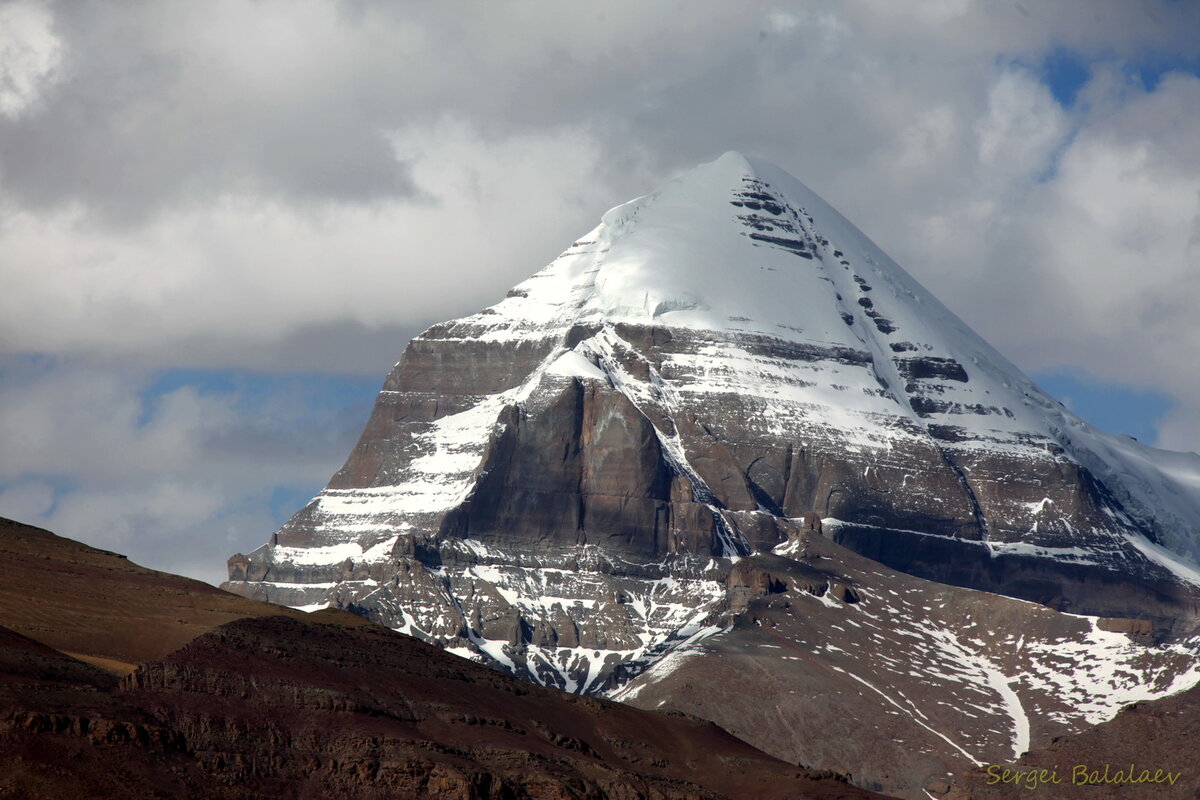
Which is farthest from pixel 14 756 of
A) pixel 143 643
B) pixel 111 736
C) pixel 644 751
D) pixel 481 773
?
pixel 644 751

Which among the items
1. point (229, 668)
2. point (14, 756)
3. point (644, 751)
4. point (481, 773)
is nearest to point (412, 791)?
point (481, 773)

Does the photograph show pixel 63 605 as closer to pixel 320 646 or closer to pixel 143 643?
pixel 143 643

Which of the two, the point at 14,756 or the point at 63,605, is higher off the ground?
the point at 63,605

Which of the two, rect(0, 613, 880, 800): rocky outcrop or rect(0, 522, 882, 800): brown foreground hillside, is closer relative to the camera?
rect(0, 613, 880, 800): rocky outcrop

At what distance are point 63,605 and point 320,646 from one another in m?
27.8

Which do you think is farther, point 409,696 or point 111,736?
point 409,696

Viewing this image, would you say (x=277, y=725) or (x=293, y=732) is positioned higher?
(x=277, y=725)

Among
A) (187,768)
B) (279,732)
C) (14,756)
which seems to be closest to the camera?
(14,756)

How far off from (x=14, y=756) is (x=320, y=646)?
1778 inches

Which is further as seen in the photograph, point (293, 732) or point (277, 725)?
point (277, 725)

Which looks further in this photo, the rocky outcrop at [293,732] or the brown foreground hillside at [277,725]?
the brown foreground hillside at [277,725]

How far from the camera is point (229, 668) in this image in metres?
166

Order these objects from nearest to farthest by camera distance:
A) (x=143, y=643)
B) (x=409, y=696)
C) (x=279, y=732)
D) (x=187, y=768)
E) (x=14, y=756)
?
(x=14, y=756)
(x=187, y=768)
(x=279, y=732)
(x=409, y=696)
(x=143, y=643)

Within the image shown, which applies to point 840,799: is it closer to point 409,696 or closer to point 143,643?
point 409,696
